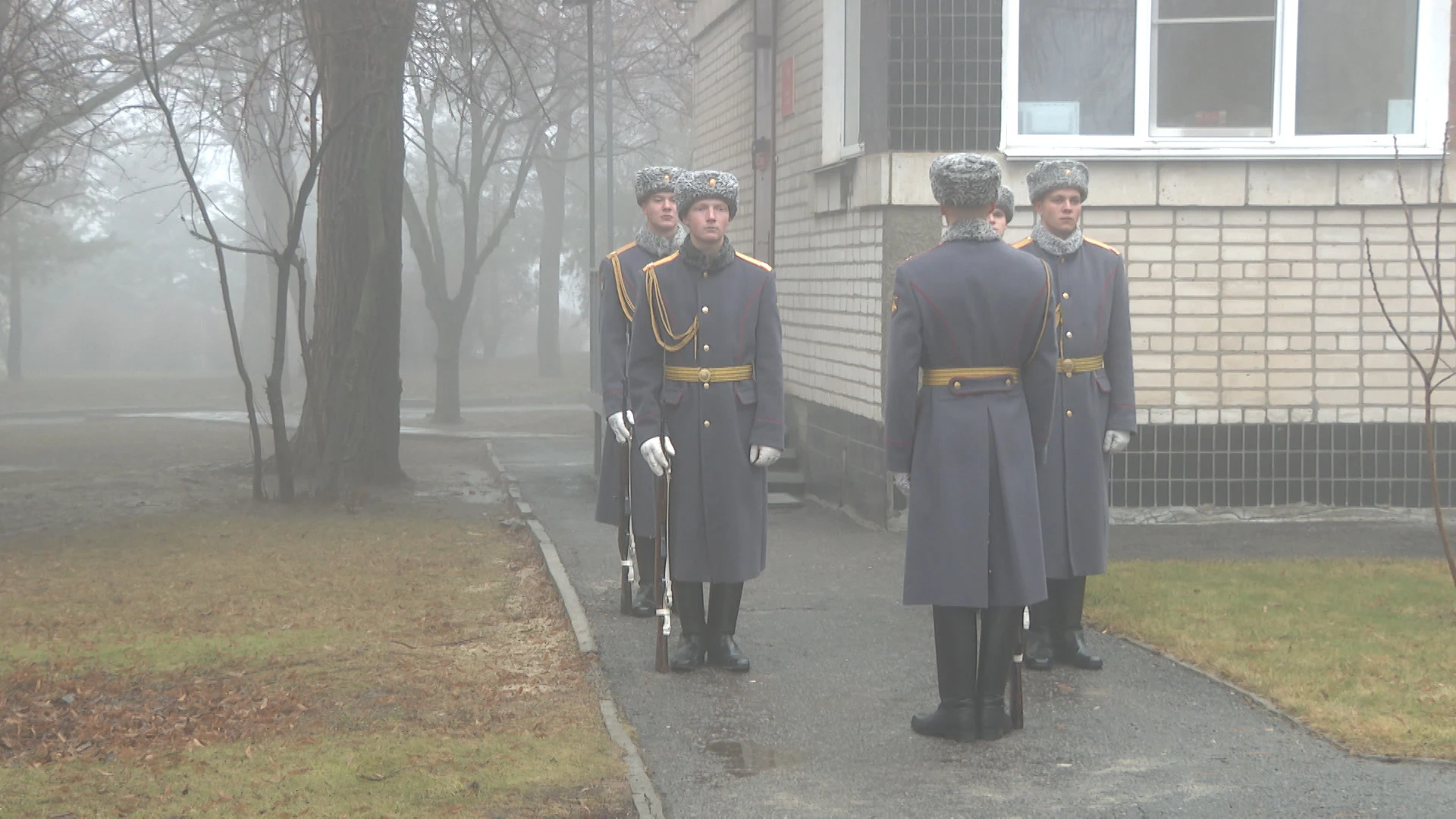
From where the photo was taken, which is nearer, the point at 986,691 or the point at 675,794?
the point at 675,794

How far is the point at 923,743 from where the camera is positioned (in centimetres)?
610

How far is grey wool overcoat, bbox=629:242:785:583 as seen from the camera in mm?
7078

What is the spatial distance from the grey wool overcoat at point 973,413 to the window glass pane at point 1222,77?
6204mm

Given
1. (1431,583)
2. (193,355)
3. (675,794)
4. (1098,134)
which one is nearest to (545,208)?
(193,355)

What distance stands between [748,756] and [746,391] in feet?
5.63

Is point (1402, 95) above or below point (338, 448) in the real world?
above

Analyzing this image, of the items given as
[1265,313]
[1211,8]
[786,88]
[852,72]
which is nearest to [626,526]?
[1265,313]

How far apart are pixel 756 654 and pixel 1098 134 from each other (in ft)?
18.1

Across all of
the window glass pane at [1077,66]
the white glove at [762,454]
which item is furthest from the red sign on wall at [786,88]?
the white glove at [762,454]

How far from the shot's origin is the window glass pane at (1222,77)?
11.6 metres

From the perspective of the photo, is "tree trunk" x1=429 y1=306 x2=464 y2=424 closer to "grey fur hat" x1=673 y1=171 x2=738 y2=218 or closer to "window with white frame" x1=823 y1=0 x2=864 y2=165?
"window with white frame" x1=823 y1=0 x2=864 y2=165

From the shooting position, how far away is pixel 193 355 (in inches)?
2544

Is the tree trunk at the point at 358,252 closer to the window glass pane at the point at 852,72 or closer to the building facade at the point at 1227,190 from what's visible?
the window glass pane at the point at 852,72

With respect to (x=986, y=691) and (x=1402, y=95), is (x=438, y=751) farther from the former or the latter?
(x=1402, y=95)
